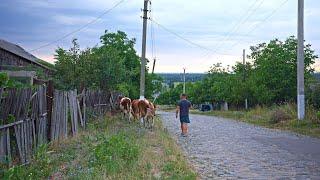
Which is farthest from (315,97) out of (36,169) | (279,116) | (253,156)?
(36,169)

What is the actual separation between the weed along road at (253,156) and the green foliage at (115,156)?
162 centimetres

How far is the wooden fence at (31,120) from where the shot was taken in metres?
9.59

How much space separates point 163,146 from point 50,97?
12.5 feet

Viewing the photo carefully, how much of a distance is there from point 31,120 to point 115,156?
6.98 ft

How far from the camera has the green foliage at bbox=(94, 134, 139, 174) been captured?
34.0ft

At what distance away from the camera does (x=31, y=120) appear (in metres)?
11.5

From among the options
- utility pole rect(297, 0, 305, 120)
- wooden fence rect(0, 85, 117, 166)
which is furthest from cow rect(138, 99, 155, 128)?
utility pole rect(297, 0, 305, 120)

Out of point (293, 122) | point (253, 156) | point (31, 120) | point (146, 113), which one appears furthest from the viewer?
point (293, 122)

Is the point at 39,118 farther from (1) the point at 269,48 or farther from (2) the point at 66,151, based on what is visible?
(1) the point at 269,48

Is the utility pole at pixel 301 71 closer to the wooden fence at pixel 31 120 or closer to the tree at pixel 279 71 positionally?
the wooden fence at pixel 31 120

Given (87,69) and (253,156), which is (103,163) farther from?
(87,69)

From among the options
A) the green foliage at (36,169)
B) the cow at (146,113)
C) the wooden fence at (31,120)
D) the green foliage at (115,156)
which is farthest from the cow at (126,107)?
the green foliage at (36,169)

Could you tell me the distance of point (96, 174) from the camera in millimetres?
9438

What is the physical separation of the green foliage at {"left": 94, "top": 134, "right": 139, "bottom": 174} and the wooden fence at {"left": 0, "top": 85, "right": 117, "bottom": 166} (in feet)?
4.99
